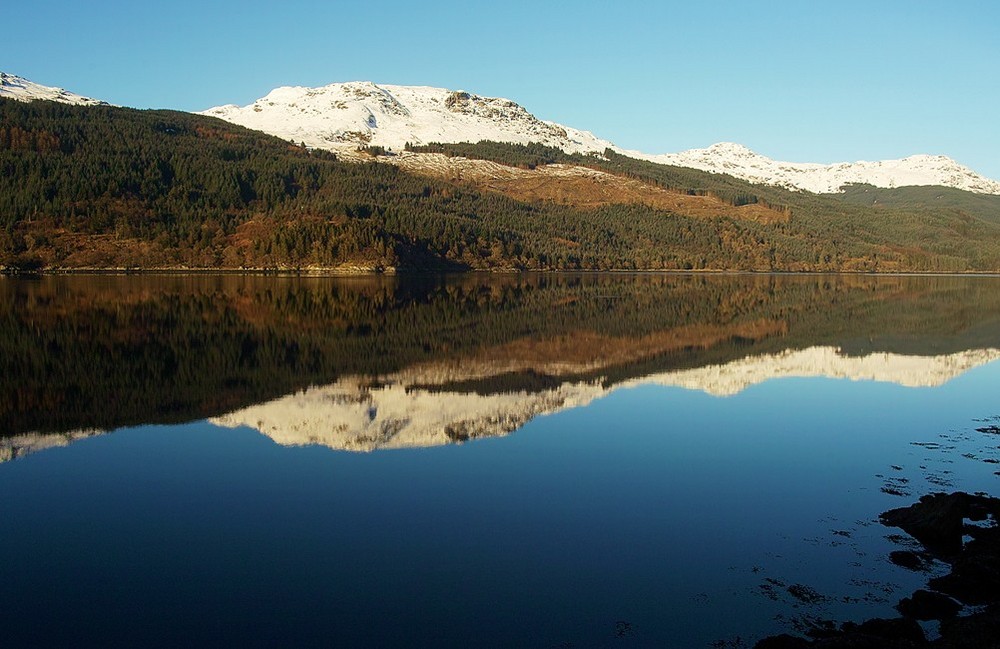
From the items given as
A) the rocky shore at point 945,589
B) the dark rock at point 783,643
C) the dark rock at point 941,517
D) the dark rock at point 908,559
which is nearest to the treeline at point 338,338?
the dark rock at point 941,517

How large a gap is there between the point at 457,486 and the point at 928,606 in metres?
8.71

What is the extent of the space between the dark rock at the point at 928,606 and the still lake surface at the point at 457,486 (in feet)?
0.98

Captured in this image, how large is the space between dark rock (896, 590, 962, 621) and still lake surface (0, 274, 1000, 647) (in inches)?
11.7

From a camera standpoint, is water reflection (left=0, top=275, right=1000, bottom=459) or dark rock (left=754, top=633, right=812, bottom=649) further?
water reflection (left=0, top=275, right=1000, bottom=459)

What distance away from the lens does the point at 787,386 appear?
103 ft

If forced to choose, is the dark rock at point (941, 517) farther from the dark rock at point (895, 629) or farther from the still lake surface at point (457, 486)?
the dark rock at point (895, 629)

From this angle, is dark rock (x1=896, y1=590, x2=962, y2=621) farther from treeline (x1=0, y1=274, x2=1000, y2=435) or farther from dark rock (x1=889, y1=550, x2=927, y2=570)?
treeline (x1=0, y1=274, x2=1000, y2=435)

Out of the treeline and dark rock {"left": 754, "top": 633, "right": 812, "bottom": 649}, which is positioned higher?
the treeline

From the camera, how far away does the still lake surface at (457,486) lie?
11.3 metres

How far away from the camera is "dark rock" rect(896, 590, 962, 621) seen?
11188mm

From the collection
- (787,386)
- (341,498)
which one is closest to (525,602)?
(341,498)

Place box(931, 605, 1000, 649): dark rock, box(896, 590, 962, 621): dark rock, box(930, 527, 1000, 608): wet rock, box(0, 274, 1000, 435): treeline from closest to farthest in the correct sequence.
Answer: box(931, 605, 1000, 649): dark rock
box(896, 590, 962, 621): dark rock
box(930, 527, 1000, 608): wet rock
box(0, 274, 1000, 435): treeline

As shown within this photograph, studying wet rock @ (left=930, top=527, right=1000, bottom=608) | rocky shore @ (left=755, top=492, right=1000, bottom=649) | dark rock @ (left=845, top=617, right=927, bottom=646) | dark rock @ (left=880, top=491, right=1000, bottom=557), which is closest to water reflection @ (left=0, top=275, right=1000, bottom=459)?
dark rock @ (left=880, top=491, right=1000, bottom=557)

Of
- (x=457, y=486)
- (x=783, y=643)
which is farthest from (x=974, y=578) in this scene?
(x=457, y=486)
